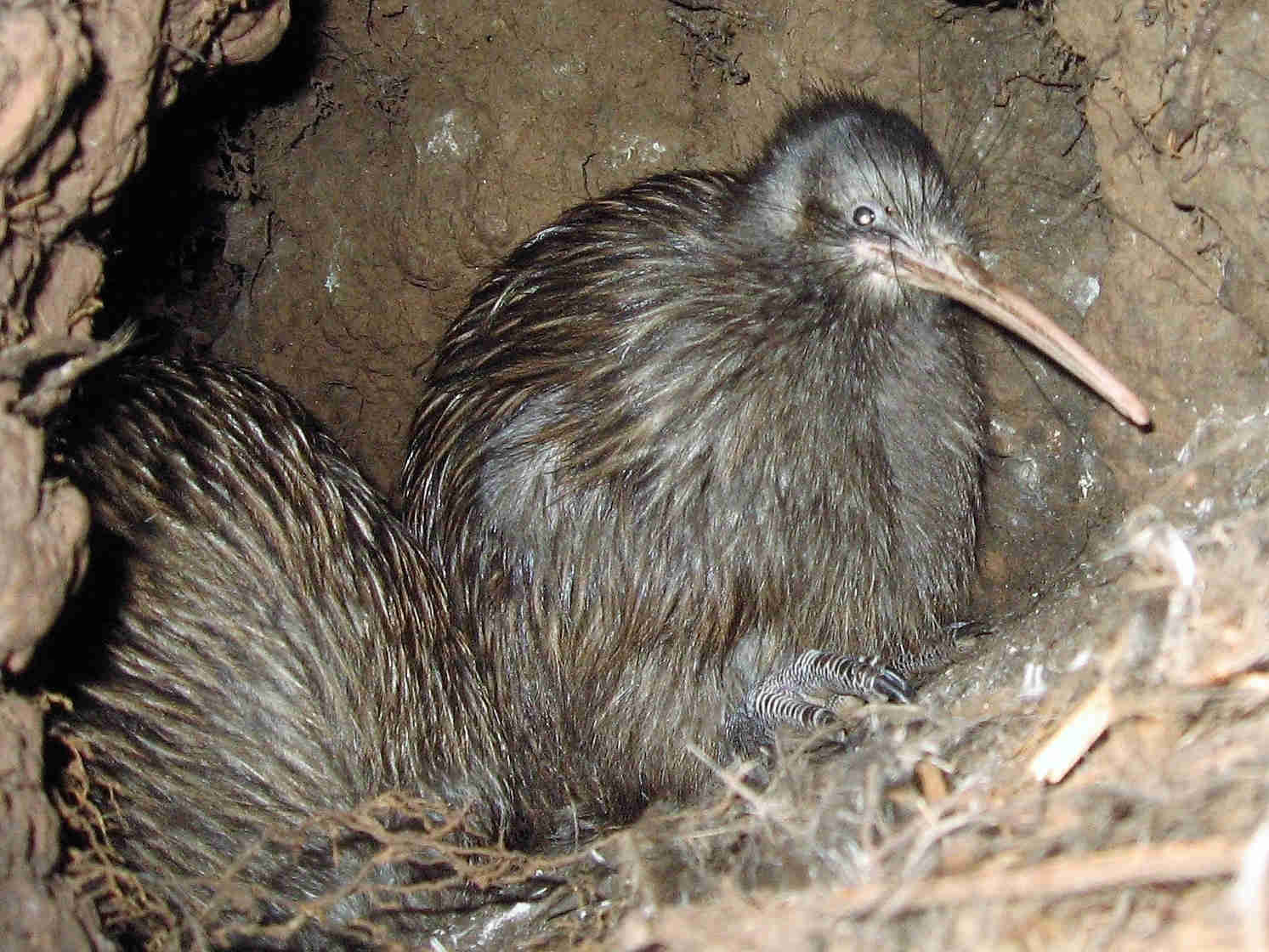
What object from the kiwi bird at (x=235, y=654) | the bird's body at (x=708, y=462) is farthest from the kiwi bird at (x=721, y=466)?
the kiwi bird at (x=235, y=654)

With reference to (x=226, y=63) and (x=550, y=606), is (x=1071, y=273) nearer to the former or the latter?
(x=550, y=606)

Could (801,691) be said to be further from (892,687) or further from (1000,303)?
(1000,303)

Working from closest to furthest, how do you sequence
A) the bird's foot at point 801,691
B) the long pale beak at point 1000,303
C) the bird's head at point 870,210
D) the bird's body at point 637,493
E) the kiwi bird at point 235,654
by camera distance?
the kiwi bird at point 235,654, the long pale beak at point 1000,303, the bird's body at point 637,493, the bird's head at point 870,210, the bird's foot at point 801,691

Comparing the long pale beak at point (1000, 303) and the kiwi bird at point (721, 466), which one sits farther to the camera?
the kiwi bird at point (721, 466)

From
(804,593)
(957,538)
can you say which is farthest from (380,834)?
(957,538)

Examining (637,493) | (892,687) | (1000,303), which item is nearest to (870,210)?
(1000,303)

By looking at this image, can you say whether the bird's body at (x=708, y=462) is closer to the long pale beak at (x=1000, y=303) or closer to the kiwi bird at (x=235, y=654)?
the long pale beak at (x=1000, y=303)

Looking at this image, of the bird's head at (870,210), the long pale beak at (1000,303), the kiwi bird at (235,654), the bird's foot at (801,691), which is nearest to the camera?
the kiwi bird at (235,654)

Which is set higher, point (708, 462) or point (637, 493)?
point (708, 462)

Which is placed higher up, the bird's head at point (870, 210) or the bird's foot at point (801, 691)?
the bird's head at point (870, 210)
